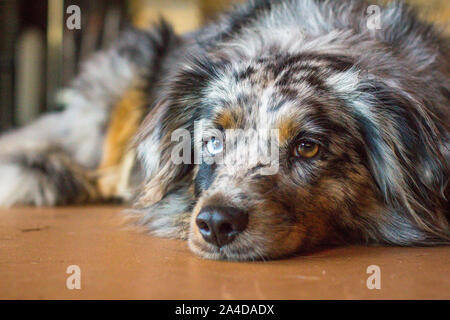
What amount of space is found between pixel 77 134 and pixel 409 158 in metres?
2.38

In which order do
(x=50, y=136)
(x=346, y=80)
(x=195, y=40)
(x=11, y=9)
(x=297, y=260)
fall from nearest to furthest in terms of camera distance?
1. (x=297, y=260)
2. (x=346, y=80)
3. (x=195, y=40)
4. (x=50, y=136)
5. (x=11, y=9)

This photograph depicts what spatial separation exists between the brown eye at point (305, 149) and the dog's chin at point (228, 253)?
1.47 ft

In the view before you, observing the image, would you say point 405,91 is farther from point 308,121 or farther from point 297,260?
point 297,260

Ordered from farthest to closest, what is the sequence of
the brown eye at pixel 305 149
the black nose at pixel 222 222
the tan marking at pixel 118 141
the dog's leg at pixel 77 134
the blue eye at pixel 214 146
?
the tan marking at pixel 118 141
the dog's leg at pixel 77 134
the blue eye at pixel 214 146
the brown eye at pixel 305 149
the black nose at pixel 222 222

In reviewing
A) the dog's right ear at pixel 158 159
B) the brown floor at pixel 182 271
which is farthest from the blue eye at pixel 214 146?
the brown floor at pixel 182 271

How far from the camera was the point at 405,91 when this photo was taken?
241 cm

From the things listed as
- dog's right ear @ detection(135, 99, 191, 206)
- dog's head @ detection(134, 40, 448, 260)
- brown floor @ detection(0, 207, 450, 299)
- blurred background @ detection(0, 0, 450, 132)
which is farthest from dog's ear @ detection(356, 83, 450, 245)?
blurred background @ detection(0, 0, 450, 132)

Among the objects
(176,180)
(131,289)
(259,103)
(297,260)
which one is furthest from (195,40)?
(131,289)

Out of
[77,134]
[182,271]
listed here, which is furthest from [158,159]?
[77,134]

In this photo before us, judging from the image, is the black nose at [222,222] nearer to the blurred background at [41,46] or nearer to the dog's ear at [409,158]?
the dog's ear at [409,158]

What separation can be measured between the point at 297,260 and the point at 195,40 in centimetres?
185

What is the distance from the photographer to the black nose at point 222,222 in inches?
78.6

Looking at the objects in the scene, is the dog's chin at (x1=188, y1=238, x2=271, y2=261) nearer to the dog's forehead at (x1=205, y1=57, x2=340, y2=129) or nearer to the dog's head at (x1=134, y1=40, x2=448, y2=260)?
the dog's head at (x1=134, y1=40, x2=448, y2=260)

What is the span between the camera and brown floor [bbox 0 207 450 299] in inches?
64.9
